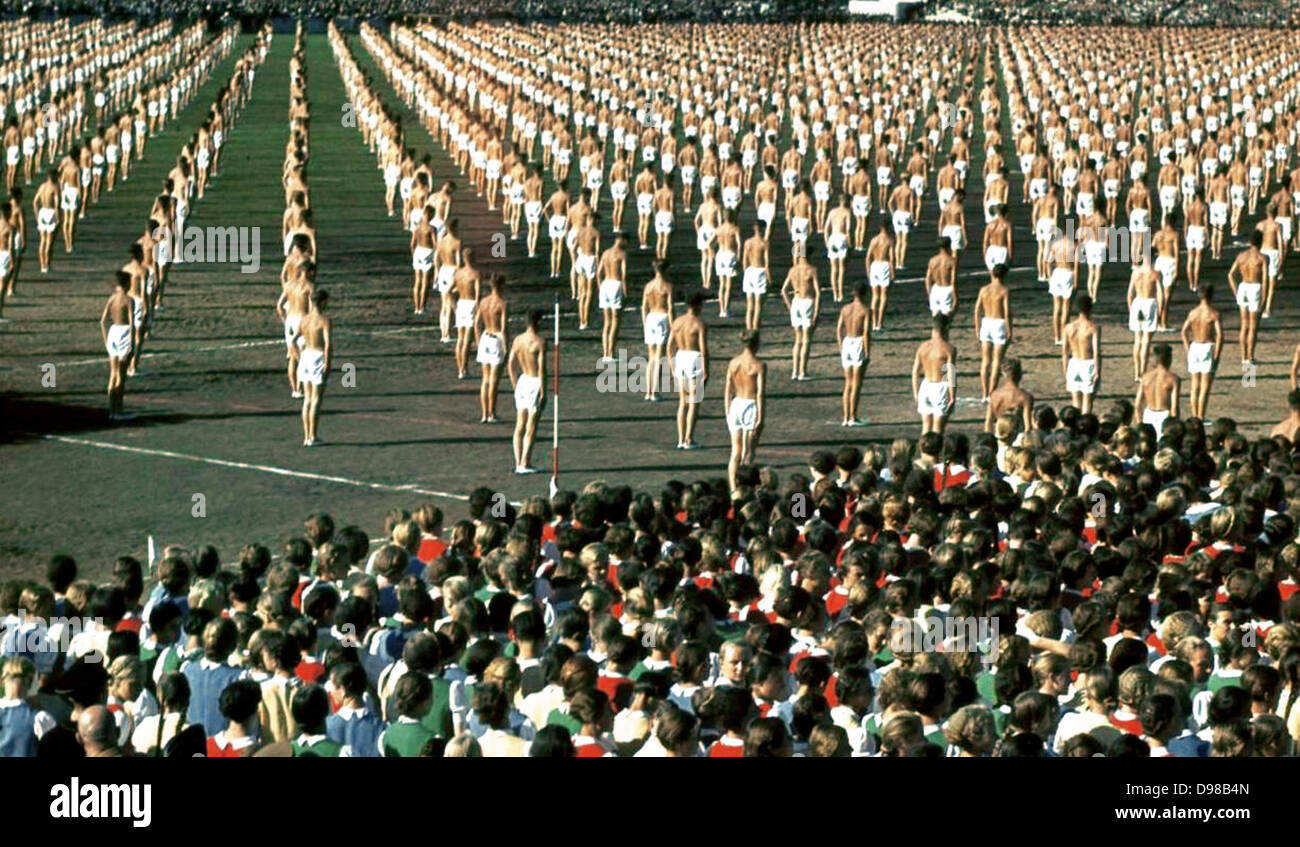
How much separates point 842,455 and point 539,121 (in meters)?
31.9

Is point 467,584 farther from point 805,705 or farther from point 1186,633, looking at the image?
point 1186,633

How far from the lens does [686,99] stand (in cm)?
5341

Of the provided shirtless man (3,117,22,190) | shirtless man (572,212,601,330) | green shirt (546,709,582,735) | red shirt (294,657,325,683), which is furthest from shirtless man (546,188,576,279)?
green shirt (546,709,582,735)

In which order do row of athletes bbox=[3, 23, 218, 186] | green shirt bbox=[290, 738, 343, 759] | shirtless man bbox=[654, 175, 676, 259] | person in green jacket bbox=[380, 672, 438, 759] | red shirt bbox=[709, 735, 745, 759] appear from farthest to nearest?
row of athletes bbox=[3, 23, 218, 186], shirtless man bbox=[654, 175, 676, 259], person in green jacket bbox=[380, 672, 438, 759], green shirt bbox=[290, 738, 343, 759], red shirt bbox=[709, 735, 745, 759]

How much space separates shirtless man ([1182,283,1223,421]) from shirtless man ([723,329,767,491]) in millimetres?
4946

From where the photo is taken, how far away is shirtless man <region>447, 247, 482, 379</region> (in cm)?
2459

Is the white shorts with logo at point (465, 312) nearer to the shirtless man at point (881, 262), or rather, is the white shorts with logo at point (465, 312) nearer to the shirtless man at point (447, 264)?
the shirtless man at point (447, 264)

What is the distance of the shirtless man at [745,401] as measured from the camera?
20.4m

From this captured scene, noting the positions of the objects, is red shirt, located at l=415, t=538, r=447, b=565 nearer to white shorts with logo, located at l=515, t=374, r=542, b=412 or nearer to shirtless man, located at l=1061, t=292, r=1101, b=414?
white shorts with logo, located at l=515, t=374, r=542, b=412

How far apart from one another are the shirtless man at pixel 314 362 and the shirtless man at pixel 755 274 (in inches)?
260

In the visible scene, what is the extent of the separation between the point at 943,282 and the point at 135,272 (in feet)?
30.7

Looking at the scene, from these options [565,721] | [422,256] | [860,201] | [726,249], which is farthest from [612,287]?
[565,721]

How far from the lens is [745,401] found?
67.3ft

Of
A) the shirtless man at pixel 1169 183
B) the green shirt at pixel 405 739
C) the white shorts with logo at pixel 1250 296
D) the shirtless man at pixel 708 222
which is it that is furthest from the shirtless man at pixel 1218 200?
the green shirt at pixel 405 739
